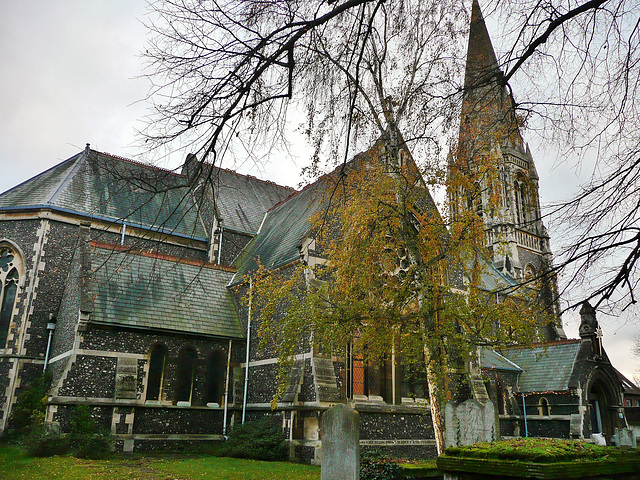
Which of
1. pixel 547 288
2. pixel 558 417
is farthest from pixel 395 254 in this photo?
pixel 558 417

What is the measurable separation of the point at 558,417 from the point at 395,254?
14913 millimetres

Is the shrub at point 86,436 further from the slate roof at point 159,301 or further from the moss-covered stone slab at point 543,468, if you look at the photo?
the moss-covered stone slab at point 543,468

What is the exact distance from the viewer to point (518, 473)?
5.28 m

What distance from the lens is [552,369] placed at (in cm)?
2336

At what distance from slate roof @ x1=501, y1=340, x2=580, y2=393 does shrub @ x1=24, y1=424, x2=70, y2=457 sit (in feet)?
59.4

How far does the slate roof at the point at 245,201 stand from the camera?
24.0 meters

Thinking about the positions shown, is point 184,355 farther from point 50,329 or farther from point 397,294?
point 397,294

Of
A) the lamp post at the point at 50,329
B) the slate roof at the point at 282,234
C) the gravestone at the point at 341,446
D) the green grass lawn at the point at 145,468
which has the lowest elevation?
the green grass lawn at the point at 145,468

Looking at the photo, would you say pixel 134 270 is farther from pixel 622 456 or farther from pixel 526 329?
pixel 622 456

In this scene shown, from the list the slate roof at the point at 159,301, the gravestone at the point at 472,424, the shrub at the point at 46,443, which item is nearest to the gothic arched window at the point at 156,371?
the slate roof at the point at 159,301

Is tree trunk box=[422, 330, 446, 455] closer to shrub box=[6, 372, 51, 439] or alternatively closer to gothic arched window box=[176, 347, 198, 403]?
gothic arched window box=[176, 347, 198, 403]

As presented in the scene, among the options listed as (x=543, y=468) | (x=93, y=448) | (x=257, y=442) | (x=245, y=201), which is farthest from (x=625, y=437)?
(x=245, y=201)

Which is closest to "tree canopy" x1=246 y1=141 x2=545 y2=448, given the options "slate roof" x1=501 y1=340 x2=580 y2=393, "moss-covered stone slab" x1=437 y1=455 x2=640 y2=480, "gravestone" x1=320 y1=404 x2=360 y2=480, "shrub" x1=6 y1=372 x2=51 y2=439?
"gravestone" x1=320 y1=404 x2=360 y2=480

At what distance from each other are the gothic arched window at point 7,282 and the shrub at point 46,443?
21.1 feet
